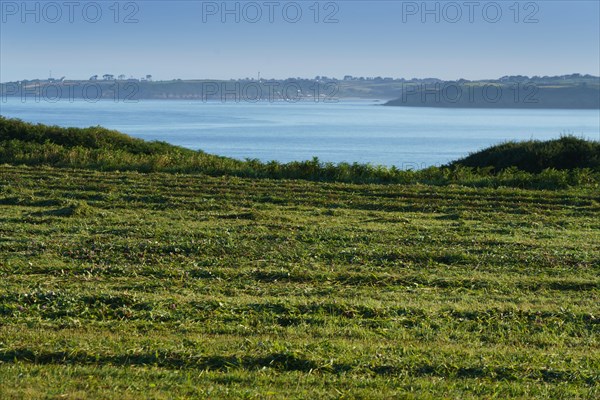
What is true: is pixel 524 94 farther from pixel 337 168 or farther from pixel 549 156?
pixel 337 168

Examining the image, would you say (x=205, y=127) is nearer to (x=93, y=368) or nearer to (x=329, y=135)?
(x=329, y=135)

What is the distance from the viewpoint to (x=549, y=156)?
103 ft

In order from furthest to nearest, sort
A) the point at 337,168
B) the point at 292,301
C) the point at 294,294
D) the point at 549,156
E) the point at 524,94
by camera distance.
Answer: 1. the point at 524,94
2. the point at 549,156
3. the point at 337,168
4. the point at 294,294
5. the point at 292,301

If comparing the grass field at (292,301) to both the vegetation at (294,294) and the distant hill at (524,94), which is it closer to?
the vegetation at (294,294)

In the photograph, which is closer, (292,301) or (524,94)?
(292,301)

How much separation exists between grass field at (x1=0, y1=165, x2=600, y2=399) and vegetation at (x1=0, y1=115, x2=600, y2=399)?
0.09 ft

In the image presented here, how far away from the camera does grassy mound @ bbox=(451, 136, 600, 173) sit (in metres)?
30.7

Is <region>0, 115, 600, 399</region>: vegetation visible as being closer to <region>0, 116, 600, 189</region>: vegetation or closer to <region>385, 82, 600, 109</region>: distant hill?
<region>0, 116, 600, 189</region>: vegetation

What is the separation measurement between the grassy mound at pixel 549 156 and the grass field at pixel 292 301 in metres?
13.6

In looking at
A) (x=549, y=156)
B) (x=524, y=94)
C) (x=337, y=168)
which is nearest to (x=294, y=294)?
(x=337, y=168)

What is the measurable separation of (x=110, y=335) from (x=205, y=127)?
107 m

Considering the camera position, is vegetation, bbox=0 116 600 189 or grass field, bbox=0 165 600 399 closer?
grass field, bbox=0 165 600 399

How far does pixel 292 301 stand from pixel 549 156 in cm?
2443

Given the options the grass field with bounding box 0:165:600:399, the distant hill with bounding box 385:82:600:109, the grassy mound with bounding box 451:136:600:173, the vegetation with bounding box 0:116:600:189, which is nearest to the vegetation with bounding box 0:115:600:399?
the grass field with bounding box 0:165:600:399
